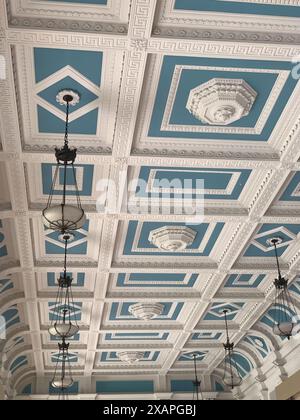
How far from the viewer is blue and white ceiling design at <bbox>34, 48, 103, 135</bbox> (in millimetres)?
6605

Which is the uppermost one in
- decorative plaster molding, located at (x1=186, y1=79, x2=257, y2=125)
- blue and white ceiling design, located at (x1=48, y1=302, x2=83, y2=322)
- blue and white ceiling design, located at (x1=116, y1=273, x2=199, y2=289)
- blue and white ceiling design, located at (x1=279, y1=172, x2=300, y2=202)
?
blue and white ceiling design, located at (x1=48, y1=302, x2=83, y2=322)

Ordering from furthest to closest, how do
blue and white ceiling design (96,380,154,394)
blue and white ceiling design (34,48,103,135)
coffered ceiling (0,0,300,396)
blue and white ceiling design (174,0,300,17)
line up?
blue and white ceiling design (96,380,154,394)
blue and white ceiling design (34,48,103,135)
coffered ceiling (0,0,300,396)
blue and white ceiling design (174,0,300,17)

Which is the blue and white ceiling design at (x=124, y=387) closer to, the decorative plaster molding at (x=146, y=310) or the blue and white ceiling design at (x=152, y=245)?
the decorative plaster molding at (x=146, y=310)

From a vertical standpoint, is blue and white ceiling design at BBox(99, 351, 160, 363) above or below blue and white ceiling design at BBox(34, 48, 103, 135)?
above

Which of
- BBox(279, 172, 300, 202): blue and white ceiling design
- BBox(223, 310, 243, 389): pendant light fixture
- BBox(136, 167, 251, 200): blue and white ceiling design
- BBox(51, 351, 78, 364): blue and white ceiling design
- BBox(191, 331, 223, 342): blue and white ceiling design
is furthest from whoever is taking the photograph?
BBox(51, 351, 78, 364): blue and white ceiling design

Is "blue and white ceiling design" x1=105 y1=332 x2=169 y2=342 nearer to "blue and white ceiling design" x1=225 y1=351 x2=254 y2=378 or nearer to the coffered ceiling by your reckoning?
the coffered ceiling

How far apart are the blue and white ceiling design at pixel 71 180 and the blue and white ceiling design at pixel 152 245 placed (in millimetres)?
1680

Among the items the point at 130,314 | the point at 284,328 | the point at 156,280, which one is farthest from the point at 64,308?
the point at 284,328

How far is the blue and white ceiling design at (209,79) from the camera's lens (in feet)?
22.6

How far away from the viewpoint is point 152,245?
11734mm

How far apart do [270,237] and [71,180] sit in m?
4.62

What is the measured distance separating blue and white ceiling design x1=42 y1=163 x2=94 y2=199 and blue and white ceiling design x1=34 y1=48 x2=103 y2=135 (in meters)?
0.94

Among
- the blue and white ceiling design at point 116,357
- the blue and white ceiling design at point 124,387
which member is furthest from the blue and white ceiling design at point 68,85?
the blue and white ceiling design at point 124,387

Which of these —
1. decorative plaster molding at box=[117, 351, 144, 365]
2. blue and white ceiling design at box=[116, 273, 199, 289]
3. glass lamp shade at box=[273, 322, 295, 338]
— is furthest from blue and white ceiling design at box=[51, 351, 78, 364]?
glass lamp shade at box=[273, 322, 295, 338]
